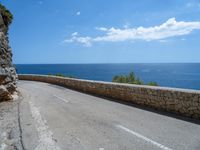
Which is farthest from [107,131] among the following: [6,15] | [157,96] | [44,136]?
[6,15]

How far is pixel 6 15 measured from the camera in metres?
12.4

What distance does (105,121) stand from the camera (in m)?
6.48

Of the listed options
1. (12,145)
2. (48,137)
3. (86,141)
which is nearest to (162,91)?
(86,141)

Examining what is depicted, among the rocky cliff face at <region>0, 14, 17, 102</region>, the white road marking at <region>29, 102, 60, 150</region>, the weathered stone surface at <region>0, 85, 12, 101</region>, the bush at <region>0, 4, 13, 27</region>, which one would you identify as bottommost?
the white road marking at <region>29, 102, 60, 150</region>

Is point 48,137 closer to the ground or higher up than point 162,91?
closer to the ground

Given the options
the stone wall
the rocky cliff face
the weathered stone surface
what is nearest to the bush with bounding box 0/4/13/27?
the rocky cliff face

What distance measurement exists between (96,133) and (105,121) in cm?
118

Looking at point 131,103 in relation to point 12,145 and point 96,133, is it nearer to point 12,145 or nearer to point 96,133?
point 96,133

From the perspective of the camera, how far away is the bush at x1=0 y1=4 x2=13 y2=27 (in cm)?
1222

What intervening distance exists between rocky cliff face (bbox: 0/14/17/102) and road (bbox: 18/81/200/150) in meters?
3.00

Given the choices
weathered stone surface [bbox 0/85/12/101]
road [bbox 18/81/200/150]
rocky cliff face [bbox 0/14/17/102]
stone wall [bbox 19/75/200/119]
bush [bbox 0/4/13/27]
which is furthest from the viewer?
bush [bbox 0/4/13/27]

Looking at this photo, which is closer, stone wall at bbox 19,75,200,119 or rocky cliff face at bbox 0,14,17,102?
stone wall at bbox 19,75,200,119

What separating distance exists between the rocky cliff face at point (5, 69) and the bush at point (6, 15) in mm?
548

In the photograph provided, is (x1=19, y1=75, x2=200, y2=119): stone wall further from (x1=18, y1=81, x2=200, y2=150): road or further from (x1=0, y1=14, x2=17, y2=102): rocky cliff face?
(x1=0, y1=14, x2=17, y2=102): rocky cliff face
